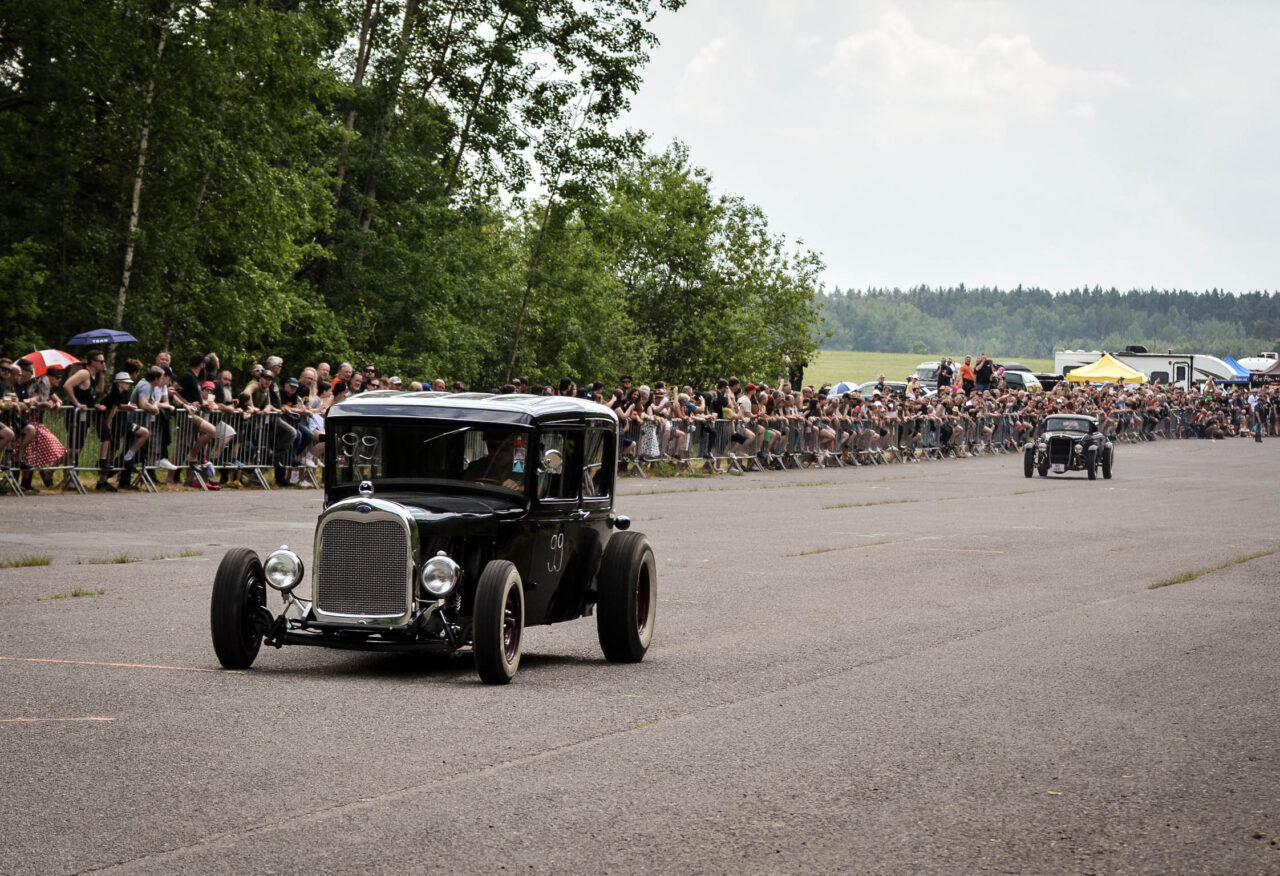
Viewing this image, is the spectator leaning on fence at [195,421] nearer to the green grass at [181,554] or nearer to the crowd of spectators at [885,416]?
the green grass at [181,554]

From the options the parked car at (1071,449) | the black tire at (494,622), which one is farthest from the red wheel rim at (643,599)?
the parked car at (1071,449)

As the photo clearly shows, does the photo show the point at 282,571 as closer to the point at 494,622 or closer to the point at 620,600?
the point at 494,622

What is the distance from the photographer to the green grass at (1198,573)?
1642 centimetres

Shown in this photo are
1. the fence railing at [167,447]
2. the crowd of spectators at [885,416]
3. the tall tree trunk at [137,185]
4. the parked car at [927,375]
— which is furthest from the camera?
the parked car at [927,375]

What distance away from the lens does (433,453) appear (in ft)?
34.8

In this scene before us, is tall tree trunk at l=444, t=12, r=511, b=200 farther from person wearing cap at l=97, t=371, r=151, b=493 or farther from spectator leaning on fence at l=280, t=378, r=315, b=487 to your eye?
person wearing cap at l=97, t=371, r=151, b=493

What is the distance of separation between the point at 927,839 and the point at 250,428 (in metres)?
21.2

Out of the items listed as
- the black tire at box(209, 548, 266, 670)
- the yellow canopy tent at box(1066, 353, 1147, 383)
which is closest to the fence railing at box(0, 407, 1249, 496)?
the black tire at box(209, 548, 266, 670)

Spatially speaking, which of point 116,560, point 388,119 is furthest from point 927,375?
point 116,560

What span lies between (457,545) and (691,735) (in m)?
2.46

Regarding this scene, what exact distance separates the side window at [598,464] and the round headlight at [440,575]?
193cm

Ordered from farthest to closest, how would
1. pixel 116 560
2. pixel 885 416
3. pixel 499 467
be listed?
pixel 885 416, pixel 116 560, pixel 499 467

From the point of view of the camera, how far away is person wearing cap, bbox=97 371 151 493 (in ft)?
75.5

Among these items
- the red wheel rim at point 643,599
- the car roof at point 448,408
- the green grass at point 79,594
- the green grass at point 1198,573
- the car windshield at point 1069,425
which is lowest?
the green grass at point 79,594
